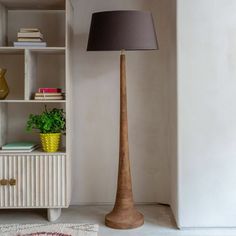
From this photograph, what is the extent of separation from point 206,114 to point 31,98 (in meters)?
1.29

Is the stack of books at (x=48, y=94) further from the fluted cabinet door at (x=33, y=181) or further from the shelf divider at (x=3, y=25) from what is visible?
the shelf divider at (x=3, y=25)

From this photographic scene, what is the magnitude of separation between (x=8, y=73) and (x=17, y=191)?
0.99 metres

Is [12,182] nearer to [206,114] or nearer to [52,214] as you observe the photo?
[52,214]

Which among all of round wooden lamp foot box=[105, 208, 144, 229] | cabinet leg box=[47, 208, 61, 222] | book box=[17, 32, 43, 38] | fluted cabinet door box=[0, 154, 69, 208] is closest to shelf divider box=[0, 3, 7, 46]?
book box=[17, 32, 43, 38]

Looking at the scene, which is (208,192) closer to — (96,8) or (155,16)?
(155,16)

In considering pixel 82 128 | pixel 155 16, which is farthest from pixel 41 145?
pixel 155 16

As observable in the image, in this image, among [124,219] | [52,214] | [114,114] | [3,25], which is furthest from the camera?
[114,114]

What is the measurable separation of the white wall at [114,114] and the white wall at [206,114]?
0.58m

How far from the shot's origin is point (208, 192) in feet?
9.61

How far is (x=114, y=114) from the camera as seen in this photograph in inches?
139

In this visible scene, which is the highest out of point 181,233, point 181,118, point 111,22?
point 111,22

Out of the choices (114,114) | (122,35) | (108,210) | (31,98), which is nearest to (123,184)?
(108,210)

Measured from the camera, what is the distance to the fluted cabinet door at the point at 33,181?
3.04 m

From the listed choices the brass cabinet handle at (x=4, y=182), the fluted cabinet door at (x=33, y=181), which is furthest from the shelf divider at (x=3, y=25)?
the brass cabinet handle at (x=4, y=182)
